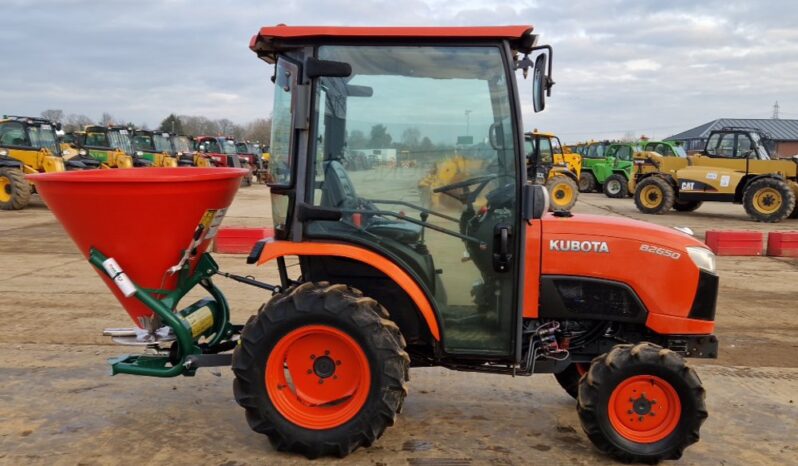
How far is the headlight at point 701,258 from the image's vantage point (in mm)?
3559

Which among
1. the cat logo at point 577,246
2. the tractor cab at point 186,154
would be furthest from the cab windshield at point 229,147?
the cat logo at point 577,246

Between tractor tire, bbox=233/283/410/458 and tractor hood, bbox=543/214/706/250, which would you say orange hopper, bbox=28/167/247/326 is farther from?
tractor hood, bbox=543/214/706/250

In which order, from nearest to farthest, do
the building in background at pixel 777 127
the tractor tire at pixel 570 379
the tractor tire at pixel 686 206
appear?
the tractor tire at pixel 570 379, the tractor tire at pixel 686 206, the building in background at pixel 777 127

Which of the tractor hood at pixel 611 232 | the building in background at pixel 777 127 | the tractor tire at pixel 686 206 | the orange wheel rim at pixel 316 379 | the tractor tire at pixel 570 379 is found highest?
the building in background at pixel 777 127

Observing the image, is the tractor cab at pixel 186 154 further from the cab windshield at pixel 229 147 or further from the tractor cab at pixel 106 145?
the tractor cab at pixel 106 145

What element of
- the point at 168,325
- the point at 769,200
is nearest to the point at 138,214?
the point at 168,325

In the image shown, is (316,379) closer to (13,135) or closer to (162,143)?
(13,135)

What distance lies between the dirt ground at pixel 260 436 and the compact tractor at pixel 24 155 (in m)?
11.3

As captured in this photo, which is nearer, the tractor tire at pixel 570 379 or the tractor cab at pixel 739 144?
the tractor tire at pixel 570 379

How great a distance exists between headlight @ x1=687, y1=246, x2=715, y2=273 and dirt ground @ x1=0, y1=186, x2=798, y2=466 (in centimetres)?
105

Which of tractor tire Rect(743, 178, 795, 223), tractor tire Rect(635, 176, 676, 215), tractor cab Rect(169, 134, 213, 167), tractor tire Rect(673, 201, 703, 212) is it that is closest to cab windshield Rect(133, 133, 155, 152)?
tractor cab Rect(169, 134, 213, 167)

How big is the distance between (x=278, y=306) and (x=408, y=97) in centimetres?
132

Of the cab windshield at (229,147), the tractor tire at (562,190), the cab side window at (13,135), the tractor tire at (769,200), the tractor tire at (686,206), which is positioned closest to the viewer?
the tractor tire at (769,200)

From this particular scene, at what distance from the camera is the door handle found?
3.41 meters
